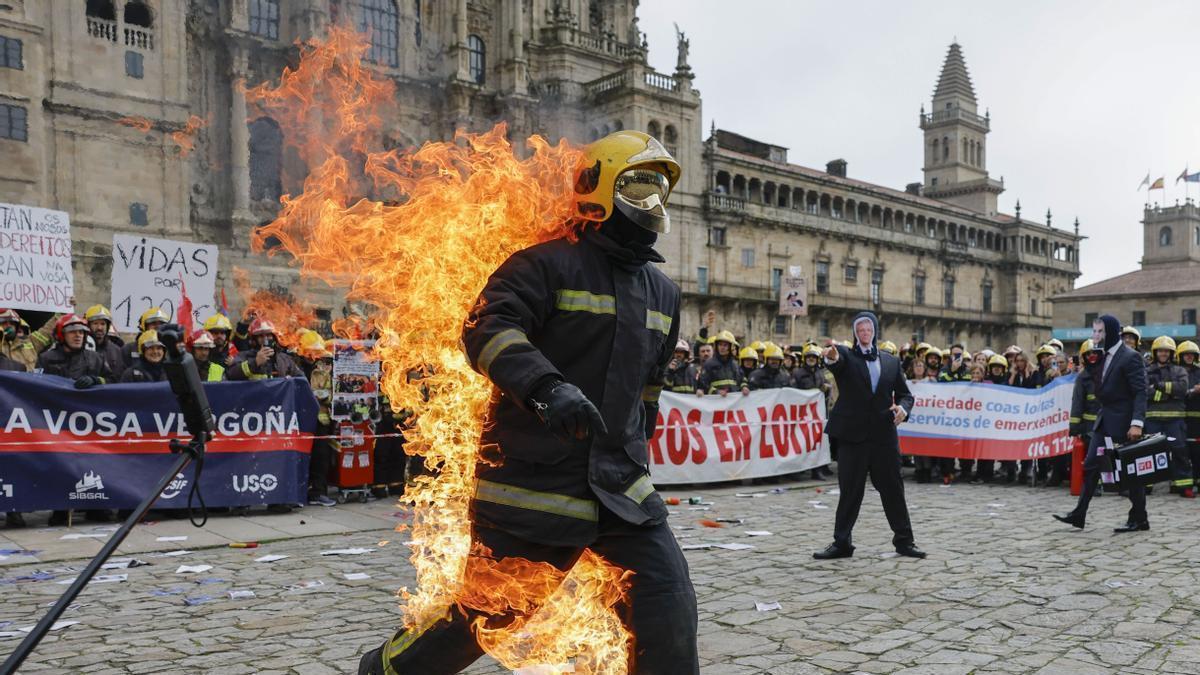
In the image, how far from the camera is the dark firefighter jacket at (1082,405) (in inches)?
423

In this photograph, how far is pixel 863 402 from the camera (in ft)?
25.9

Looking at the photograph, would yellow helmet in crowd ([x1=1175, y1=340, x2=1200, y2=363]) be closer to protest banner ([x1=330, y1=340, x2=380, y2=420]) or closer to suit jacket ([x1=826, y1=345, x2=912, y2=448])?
suit jacket ([x1=826, y1=345, x2=912, y2=448])

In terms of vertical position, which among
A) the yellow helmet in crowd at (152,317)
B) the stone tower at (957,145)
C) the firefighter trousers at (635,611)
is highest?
the stone tower at (957,145)

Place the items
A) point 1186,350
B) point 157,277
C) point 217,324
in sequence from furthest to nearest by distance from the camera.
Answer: point 1186,350 → point 157,277 → point 217,324

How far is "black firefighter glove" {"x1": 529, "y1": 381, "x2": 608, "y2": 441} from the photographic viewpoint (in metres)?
2.81

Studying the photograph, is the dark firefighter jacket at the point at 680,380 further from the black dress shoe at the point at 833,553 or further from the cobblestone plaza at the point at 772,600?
the black dress shoe at the point at 833,553

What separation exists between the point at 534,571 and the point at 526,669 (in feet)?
2.46

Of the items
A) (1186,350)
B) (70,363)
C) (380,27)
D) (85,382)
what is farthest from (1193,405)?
(380,27)

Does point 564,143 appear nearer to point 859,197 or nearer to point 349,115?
point 349,115

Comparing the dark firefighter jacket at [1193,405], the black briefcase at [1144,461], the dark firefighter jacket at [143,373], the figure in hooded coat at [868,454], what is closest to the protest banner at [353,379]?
the dark firefighter jacket at [143,373]

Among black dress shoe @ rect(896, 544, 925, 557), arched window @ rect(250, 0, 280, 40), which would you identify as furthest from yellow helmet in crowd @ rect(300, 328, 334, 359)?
arched window @ rect(250, 0, 280, 40)

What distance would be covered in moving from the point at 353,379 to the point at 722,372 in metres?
5.97

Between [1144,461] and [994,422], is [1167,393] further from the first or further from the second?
[1144,461]

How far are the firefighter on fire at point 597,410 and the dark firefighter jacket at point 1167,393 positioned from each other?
12055 millimetres
